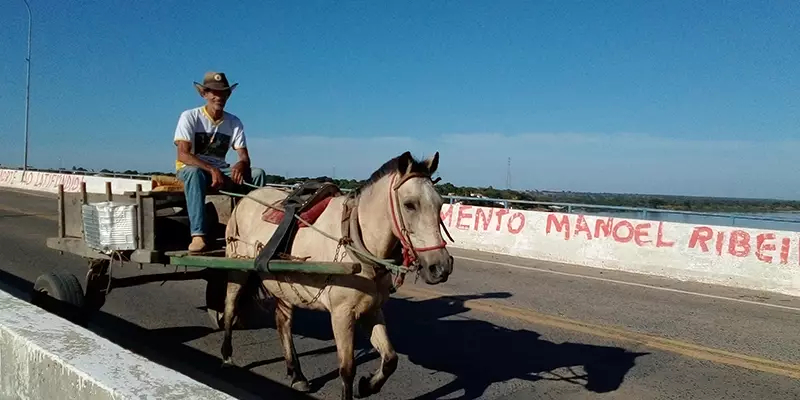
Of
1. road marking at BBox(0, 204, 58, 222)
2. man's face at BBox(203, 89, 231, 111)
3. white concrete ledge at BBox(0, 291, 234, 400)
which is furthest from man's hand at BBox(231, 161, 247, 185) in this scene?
road marking at BBox(0, 204, 58, 222)

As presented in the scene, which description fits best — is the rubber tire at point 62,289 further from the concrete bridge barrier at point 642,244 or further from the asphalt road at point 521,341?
the concrete bridge barrier at point 642,244

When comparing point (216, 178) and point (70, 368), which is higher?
point (216, 178)

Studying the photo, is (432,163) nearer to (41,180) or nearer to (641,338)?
(641,338)

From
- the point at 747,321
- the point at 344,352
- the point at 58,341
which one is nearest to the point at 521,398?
the point at 344,352

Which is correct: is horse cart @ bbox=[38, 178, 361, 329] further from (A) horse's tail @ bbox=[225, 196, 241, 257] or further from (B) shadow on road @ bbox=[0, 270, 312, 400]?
(B) shadow on road @ bbox=[0, 270, 312, 400]

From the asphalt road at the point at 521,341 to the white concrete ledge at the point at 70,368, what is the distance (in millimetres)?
2043

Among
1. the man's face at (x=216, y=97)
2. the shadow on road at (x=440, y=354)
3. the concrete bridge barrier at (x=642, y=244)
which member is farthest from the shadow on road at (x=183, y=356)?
the concrete bridge barrier at (x=642, y=244)

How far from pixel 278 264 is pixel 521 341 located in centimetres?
334

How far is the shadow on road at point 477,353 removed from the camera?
18.9 feet

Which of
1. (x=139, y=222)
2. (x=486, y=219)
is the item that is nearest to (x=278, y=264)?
(x=139, y=222)

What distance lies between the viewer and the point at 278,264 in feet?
16.0

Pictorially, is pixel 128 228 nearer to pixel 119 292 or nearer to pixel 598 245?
pixel 119 292

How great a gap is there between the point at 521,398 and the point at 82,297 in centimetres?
453

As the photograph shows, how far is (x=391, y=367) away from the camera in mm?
4730
